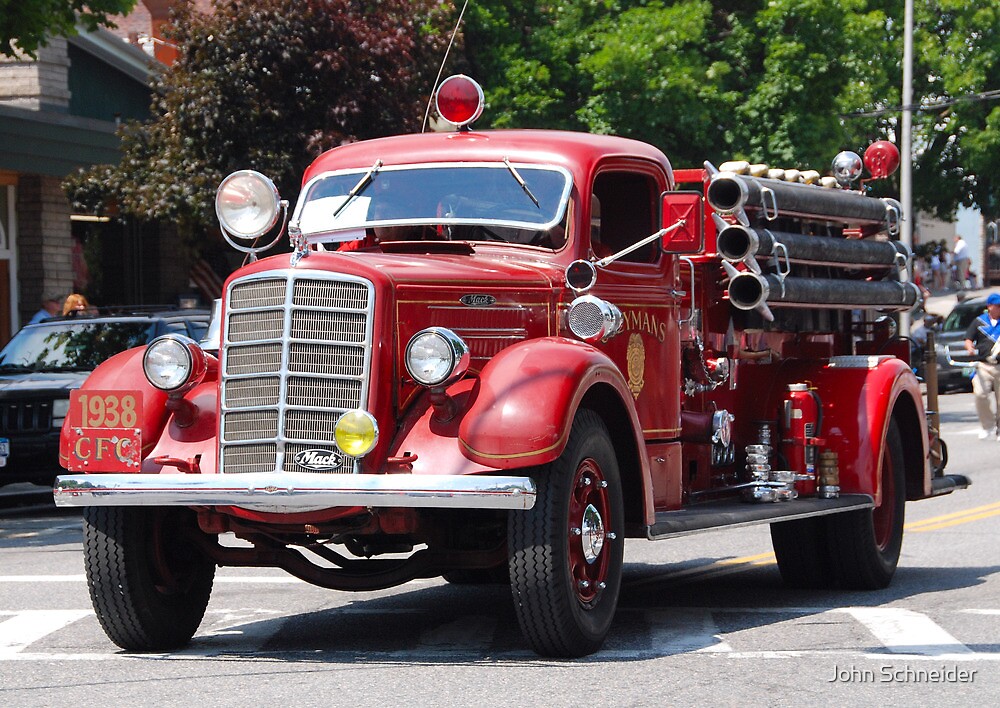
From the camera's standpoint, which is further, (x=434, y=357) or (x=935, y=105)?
(x=935, y=105)

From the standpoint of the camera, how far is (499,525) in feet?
25.5

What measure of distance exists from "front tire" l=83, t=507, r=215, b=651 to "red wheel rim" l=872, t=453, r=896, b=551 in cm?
466

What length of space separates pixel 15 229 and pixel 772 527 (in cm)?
1734

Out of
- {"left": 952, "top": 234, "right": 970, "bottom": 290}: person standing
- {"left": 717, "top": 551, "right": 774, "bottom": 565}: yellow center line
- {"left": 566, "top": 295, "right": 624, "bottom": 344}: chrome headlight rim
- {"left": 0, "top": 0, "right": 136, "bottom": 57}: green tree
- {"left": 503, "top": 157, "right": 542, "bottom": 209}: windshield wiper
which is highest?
{"left": 0, "top": 0, "right": 136, "bottom": 57}: green tree

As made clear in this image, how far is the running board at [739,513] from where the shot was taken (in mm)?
8141

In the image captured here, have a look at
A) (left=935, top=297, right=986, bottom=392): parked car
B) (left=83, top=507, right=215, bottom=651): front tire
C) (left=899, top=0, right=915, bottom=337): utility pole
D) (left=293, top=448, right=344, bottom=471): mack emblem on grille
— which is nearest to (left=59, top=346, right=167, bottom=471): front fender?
(left=83, top=507, right=215, bottom=651): front tire

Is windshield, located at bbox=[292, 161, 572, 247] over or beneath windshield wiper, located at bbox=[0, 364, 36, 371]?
over

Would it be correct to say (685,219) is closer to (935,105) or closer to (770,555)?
(770,555)

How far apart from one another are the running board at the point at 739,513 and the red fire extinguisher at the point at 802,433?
27 centimetres

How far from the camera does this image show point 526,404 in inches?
280

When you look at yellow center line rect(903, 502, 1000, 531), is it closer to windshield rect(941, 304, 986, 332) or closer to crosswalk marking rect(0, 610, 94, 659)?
crosswalk marking rect(0, 610, 94, 659)

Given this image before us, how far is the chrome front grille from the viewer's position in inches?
288

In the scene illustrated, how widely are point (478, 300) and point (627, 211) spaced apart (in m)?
1.60

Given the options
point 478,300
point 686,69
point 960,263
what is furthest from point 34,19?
point 960,263
